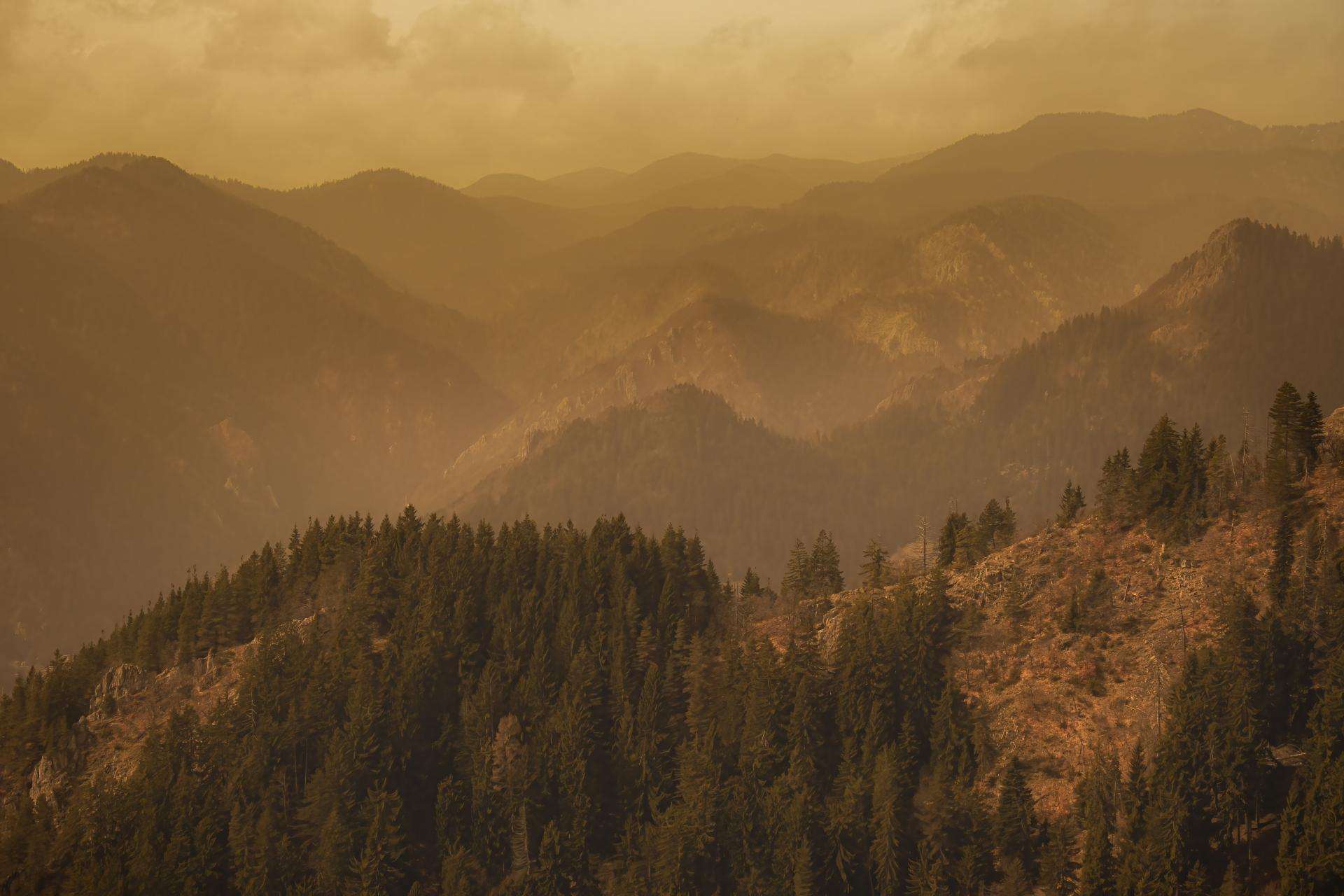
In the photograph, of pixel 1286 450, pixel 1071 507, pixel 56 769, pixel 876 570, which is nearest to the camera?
pixel 1286 450

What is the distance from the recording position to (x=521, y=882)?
478 feet

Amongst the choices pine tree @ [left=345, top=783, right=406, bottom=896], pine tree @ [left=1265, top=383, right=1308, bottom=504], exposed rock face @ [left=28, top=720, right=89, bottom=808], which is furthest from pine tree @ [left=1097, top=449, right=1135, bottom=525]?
exposed rock face @ [left=28, top=720, right=89, bottom=808]

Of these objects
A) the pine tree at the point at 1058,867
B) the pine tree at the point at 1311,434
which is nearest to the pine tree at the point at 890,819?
the pine tree at the point at 1058,867

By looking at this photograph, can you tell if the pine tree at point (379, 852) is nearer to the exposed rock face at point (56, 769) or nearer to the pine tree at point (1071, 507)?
the exposed rock face at point (56, 769)

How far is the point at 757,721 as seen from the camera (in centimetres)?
14938

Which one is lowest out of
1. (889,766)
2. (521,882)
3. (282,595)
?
(521,882)

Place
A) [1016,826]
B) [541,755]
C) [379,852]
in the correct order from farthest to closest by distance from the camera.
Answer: [541,755]
[379,852]
[1016,826]

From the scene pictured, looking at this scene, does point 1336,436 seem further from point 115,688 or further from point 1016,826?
point 115,688

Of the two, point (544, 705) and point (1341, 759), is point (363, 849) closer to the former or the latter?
point (544, 705)

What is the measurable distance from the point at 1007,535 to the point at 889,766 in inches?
1750

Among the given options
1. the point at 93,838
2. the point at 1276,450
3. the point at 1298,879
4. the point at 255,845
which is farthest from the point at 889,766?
the point at 93,838

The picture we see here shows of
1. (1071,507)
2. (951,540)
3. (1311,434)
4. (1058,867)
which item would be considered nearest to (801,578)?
(951,540)

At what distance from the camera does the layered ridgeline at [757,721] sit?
128 m

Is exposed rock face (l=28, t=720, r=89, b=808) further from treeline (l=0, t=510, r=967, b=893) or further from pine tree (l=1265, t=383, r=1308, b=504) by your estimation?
pine tree (l=1265, t=383, r=1308, b=504)
